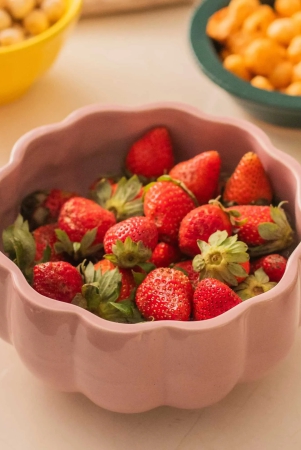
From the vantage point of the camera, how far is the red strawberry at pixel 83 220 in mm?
649

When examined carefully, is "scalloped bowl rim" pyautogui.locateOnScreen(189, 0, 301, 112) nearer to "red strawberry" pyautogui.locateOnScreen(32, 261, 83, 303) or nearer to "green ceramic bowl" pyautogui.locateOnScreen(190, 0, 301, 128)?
"green ceramic bowl" pyautogui.locateOnScreen(190, 0, 301, 128)

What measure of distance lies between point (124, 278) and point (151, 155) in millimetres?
175

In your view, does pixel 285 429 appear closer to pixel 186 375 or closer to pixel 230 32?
pixel 186 375

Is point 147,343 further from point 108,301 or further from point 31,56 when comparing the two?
point 31,56

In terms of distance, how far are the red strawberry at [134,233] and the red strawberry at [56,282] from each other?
5 cm

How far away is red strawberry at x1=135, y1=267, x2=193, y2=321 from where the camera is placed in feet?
1.81

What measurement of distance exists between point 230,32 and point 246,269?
0.42 metres

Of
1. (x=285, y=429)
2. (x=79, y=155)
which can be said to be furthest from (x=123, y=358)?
(x=79, y=155)

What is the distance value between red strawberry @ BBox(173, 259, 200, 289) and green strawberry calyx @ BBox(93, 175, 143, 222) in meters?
0.08

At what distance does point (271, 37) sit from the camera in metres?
0.89

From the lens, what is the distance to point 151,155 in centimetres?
72

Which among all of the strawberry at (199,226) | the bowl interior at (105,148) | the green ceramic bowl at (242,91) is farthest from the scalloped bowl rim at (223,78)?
the strawberry at (199,226)

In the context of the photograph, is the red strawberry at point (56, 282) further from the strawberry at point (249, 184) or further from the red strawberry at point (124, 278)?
the strawberry at point (249, 184)

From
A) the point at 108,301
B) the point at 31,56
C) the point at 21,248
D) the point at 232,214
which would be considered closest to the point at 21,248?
the point at 21,248
